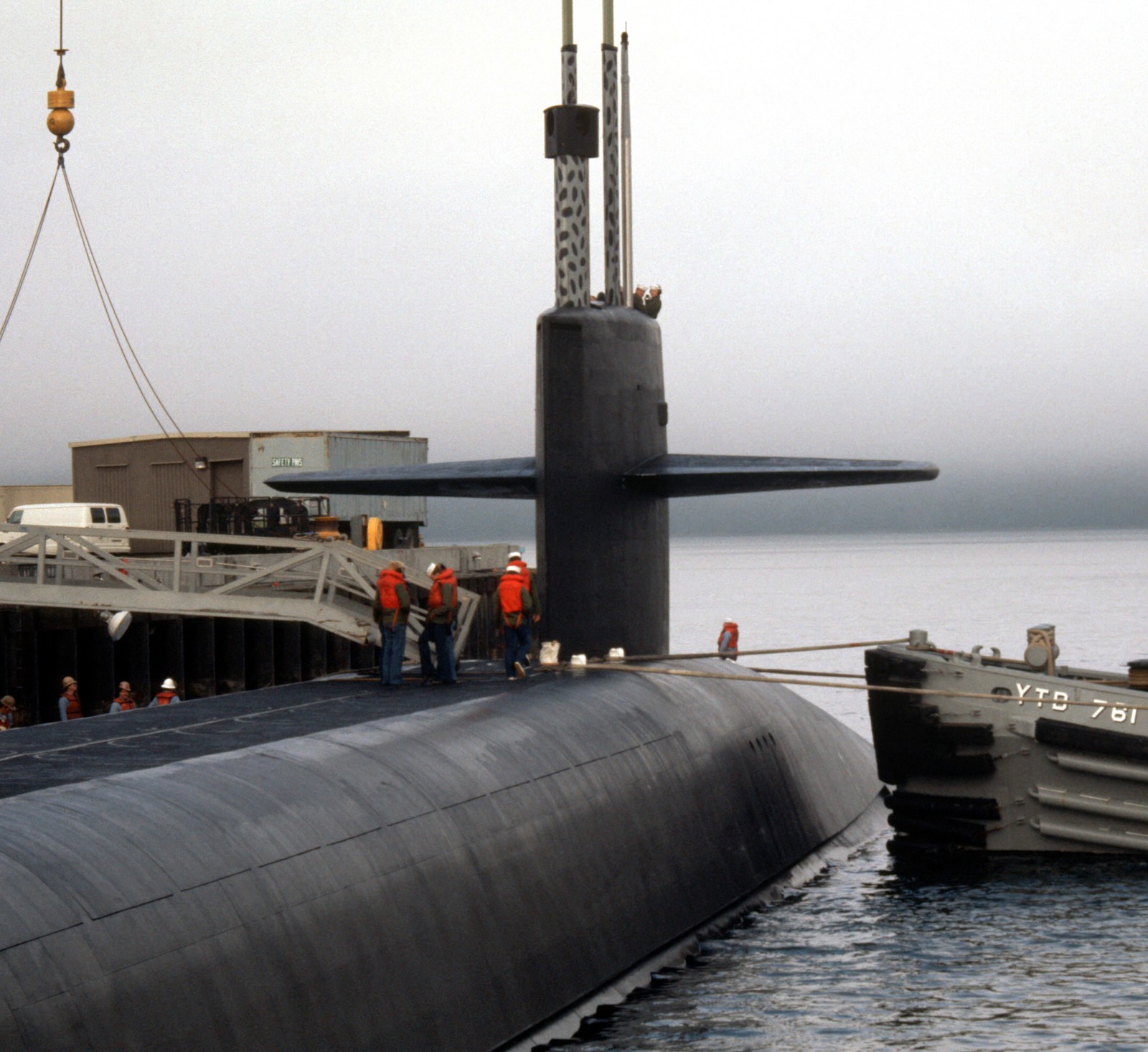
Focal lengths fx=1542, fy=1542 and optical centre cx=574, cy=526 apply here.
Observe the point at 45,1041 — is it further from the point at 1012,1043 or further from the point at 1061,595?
the point at 1061,595

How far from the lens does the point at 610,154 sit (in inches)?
661

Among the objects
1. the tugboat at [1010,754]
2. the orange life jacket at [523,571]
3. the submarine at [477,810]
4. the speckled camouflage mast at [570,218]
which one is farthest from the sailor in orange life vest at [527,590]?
the tugboat at [1010,754]

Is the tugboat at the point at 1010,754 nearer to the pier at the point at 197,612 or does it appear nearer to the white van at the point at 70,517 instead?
the pier at the point at 197,612

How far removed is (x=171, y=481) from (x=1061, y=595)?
95701mm

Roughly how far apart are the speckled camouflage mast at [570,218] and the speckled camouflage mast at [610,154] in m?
0.46

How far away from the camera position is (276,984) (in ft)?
26.9

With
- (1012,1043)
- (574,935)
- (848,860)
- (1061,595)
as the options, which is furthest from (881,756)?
(1061,595)

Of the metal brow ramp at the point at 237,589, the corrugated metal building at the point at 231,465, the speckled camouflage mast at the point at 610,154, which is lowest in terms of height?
the metal brow ramp at the point at 237,589

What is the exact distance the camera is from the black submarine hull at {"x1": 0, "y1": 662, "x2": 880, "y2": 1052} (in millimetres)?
7512

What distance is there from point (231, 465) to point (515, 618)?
34.4 metres

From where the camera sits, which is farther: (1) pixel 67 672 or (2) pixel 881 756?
(1) pixel 67 672

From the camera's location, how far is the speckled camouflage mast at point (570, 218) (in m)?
16.1

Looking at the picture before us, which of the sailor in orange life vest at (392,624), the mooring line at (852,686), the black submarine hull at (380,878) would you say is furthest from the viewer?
the sailor in orange life vest at (392,624)

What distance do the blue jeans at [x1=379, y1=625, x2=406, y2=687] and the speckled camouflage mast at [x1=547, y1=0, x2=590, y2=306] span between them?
3862mm
